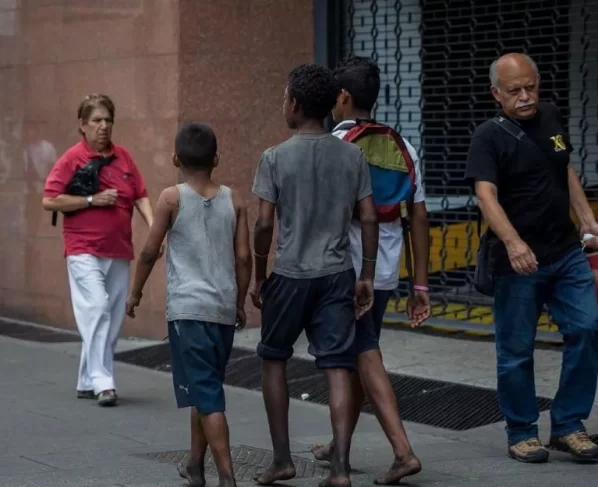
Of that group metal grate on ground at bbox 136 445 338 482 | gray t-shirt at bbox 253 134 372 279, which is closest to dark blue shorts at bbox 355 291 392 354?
gray t-shirt at bbox 253 134 372 279

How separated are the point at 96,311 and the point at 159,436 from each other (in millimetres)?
1235

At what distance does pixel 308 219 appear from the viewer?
5793 mm

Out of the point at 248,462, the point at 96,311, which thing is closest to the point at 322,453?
the point at 248,462

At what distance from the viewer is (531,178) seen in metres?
6.43

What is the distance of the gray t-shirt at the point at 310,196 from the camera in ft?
19.0

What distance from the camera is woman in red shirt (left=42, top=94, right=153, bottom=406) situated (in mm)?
8320

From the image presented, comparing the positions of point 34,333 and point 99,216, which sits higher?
point 99,216

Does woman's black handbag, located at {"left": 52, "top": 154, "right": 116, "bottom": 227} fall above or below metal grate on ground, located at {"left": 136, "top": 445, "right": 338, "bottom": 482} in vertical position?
above

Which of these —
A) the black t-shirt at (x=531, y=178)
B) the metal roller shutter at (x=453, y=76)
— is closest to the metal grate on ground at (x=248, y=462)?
the black t-shirt at (x=531, y=178)

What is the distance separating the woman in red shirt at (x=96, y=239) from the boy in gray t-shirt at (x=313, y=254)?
2514 millimetres

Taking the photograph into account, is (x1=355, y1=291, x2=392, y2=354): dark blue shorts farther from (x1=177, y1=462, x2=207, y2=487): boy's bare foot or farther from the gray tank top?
(x1=177, y1=462, x2=207, y2=487): boy's bare foot

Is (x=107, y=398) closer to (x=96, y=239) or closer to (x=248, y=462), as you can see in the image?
(x=96, y=239)

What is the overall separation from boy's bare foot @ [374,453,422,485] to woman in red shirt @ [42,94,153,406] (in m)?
2.69

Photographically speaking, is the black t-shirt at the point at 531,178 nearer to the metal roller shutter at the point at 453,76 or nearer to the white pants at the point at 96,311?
the white pants at the point at 96,311
